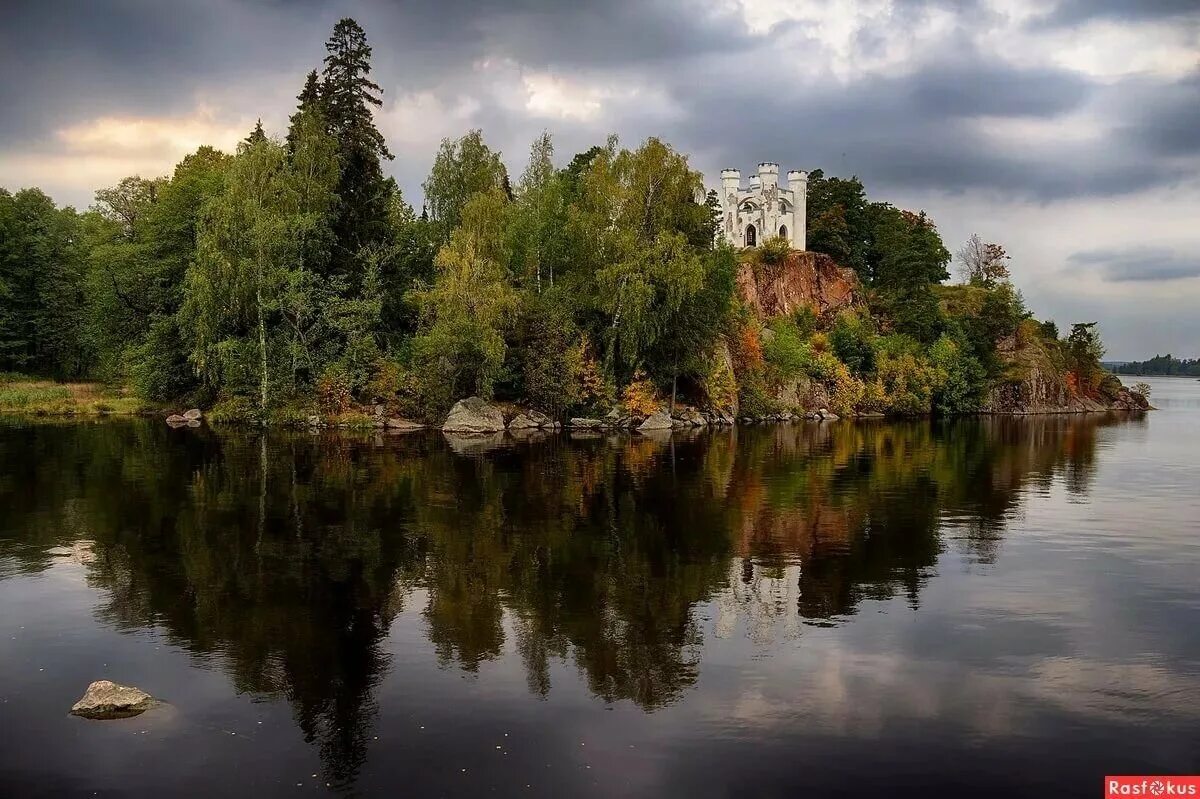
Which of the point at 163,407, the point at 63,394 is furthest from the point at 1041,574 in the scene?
the point at 63,394

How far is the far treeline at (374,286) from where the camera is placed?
192 feet

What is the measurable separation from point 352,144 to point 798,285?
50478 millimetres

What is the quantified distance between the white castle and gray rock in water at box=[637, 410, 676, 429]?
1620 inches

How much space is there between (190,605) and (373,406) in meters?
44.2

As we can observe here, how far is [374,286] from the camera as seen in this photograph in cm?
6153

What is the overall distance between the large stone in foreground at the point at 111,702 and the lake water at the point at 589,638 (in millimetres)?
207

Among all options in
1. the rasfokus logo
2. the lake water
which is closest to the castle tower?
the lake water

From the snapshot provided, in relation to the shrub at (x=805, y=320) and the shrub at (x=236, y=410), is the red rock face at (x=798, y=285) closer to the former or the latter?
the shrub at (x=805, y=320)

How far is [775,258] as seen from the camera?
9238cm

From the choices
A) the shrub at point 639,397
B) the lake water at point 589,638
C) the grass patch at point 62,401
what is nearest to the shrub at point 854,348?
the shrub at point 639,397

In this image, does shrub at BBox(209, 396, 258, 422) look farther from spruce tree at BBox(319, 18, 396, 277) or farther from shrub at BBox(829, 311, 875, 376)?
shrub at BBox(829, 311, 875, 376)

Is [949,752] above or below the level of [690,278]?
below

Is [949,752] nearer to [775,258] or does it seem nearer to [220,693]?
[220,693]

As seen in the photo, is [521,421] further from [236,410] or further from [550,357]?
[236,410]
